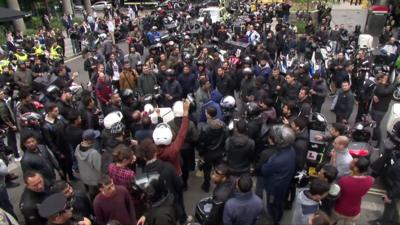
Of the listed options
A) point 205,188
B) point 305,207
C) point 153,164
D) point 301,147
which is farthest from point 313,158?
point 153,164

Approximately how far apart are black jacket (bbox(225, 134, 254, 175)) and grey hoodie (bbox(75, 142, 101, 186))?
184cm

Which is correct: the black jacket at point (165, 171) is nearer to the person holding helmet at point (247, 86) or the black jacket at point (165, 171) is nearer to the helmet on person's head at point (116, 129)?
the helmet on person's head at point (116, 129)

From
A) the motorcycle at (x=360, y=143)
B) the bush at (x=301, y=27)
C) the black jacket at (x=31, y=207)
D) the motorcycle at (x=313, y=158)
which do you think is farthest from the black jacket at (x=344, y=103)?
the bush at (x=301, y=27)

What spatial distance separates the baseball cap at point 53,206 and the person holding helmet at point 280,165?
2483 mm

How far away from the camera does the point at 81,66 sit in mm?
15938

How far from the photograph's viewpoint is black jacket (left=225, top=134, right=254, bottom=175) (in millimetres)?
4685

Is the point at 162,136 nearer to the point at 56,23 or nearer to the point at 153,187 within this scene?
the point at 153,187

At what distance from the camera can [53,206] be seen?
3162mm

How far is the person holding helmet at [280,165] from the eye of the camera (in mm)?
4297

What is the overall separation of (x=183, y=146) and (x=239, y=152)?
112 cm

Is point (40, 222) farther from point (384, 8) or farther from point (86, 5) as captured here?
point (86, 5)

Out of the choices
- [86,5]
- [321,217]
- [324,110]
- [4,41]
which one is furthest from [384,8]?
[86,5]

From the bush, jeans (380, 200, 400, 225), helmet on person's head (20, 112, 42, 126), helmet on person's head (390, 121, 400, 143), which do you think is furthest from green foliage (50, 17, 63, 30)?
jeans (380, 200, 400, 225)

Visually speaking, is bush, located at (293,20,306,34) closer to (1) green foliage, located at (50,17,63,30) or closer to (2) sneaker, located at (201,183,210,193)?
(2) sneaker, located at (201,183,210,193)
